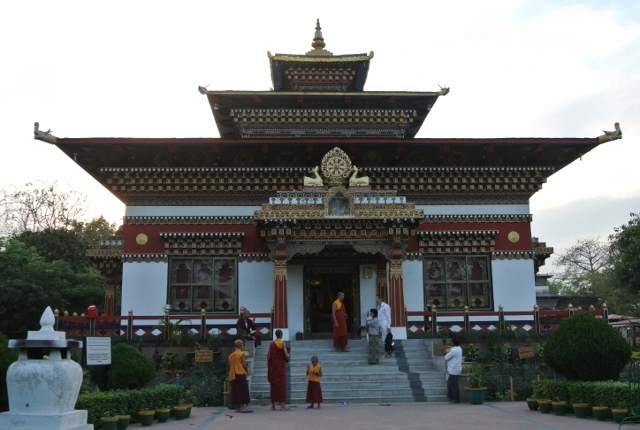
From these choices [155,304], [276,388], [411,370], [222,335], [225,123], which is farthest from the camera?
[225,123]

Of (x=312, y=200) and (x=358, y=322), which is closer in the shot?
(x=312, y=200)

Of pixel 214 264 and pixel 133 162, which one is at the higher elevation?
pixel 133 162

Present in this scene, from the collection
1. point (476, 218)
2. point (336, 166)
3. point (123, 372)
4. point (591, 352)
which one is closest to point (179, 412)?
point (123, 372)

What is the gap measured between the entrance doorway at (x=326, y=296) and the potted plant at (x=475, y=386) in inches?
230

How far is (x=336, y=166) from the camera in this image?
68.6 ft

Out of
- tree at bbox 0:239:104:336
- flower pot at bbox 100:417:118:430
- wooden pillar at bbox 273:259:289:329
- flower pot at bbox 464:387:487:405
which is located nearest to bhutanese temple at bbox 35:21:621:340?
wooden pillar at bbox 273:259:289:329

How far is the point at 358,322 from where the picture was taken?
71.1 feet

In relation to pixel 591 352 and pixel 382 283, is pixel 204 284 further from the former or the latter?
pixel 591 352

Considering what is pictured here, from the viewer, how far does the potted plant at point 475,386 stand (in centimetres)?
1531

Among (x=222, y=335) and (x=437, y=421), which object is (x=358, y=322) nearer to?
(x=222, y=335)

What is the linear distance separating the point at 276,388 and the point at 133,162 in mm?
10797

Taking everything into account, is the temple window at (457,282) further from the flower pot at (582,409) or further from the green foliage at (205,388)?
the flower pot at (582,409)

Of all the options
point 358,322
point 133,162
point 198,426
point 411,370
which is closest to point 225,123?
point 133,162

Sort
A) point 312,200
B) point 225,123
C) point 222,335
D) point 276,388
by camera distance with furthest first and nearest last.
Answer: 1. point 225,123
2. point 312,200
3. point 222,335
4. point 276,388
